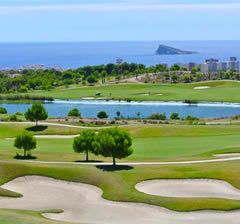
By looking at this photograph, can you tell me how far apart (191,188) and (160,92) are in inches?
4954

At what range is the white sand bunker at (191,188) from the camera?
160 ft

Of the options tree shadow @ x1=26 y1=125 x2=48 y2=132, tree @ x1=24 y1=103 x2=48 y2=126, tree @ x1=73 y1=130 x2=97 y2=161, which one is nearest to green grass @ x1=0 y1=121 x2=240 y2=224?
tree shadow @ x1=26 y1=125 x2=48 y2=132

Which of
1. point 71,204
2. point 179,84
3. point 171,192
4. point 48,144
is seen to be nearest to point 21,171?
point 71,204

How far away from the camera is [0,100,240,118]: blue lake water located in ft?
448

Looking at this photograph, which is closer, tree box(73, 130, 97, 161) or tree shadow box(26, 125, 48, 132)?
tree box(73, 130, 97, 161)

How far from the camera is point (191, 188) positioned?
5056 centimetres

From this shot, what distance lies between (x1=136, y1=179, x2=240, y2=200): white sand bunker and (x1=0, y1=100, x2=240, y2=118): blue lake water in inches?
3130

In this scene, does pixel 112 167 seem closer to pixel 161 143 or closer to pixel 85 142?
pixel 85 142

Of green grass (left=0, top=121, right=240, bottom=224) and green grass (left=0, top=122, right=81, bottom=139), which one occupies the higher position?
green grass (left=0, top=122, right=81, bottom=139)

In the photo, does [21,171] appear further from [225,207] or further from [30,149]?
[225,207]

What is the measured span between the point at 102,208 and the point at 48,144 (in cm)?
3188

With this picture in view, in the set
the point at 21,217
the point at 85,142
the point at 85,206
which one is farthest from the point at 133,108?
the point at 21,217

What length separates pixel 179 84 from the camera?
194m

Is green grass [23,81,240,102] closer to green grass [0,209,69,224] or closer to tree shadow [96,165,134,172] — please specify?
tree shadow [96,165,134,172]
